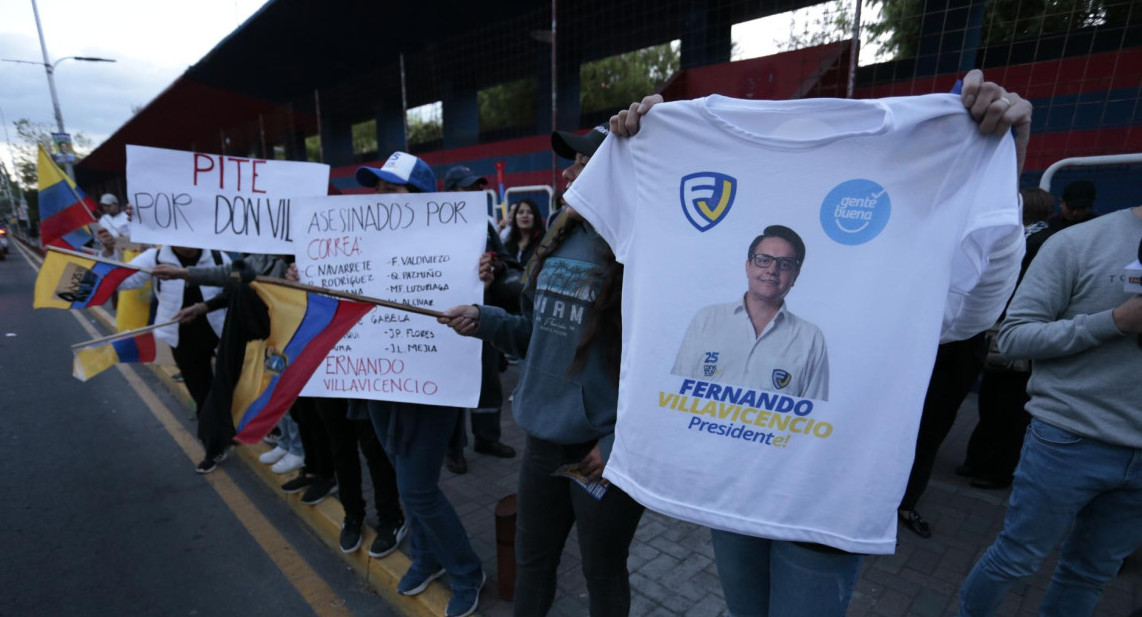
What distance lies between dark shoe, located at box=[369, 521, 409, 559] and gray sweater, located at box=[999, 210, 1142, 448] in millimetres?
3015

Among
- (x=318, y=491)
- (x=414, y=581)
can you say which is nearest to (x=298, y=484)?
(x=318, y=491)

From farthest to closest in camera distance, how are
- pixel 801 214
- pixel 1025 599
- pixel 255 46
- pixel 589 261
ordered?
pixel 255 46
pixel 1025 599
pixel 589 261
pixel 801 214

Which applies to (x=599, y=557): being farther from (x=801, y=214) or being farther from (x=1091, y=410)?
(x=1091, y=410)

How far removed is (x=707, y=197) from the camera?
4.41 feet

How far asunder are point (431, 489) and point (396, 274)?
102 cm

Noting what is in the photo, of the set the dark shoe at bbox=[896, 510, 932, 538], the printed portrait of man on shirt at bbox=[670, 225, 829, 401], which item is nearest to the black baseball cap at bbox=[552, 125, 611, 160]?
the printed portrait of man on shirt at bbox=[670, 225, 829, 401]

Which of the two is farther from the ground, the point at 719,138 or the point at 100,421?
the point at 719,138

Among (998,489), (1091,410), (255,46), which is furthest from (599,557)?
(255,46)

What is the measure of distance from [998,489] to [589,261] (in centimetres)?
376

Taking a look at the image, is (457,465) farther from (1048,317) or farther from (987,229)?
(987,229)

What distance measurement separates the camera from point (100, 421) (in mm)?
5254

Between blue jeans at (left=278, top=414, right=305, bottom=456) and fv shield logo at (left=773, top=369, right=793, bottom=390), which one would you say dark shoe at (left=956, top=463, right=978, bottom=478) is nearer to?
fv shield logo at (left=773, top=369, right=793, bottom=390)

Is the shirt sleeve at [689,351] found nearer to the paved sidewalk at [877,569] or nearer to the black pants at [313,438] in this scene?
the paved sidewalk at [877,569]

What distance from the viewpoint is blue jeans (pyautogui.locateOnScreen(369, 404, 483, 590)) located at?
2426mm
